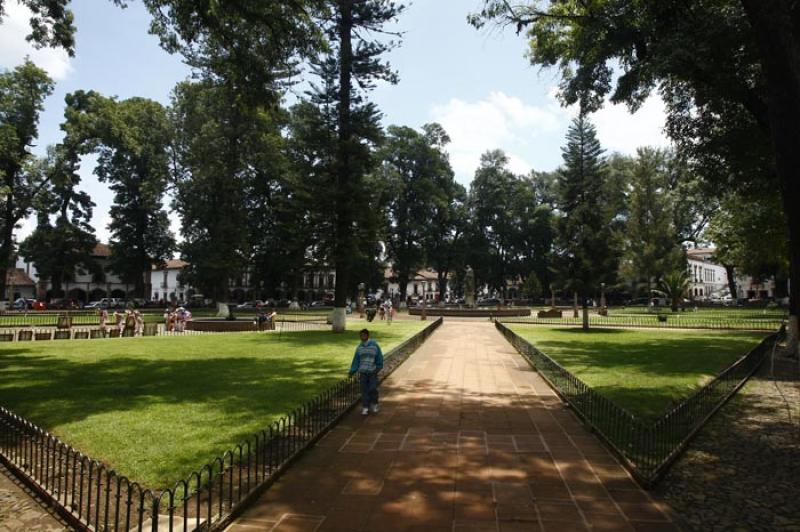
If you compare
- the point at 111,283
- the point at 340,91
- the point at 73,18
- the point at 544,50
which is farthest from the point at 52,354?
the point at 111,283

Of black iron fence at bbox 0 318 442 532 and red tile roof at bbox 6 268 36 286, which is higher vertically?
red tile roof at bbox 6 268 36 286

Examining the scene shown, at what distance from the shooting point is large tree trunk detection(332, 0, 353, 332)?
24859mm

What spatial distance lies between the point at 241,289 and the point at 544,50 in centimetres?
7251

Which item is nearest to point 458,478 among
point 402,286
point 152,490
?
point 152,490

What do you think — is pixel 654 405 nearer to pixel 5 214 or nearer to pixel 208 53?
pixel 208 53

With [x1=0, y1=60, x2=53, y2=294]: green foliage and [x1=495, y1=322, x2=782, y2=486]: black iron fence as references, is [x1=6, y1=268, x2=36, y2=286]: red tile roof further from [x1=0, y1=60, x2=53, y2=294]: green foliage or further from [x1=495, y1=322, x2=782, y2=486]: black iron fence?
[x1=495, y1=322, x2=782, y2=486]: black iron fence

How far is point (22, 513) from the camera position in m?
5.17

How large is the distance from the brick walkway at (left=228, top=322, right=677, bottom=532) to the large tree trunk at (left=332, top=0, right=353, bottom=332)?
15.8 meters

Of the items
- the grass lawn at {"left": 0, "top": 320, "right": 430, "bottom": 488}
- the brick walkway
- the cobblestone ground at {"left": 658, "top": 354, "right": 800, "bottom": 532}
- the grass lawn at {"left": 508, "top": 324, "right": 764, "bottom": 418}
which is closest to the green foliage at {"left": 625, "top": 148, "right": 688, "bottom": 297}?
the grass lawn at {"left": 508, "top": 324, "right": 764, "bottom": 418}

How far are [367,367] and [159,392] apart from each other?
4701mm

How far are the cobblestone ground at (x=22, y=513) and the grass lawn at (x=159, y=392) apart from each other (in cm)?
88

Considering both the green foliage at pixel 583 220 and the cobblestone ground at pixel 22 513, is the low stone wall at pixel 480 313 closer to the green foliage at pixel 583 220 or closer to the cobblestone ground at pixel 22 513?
the green foliage at pixel 583 220

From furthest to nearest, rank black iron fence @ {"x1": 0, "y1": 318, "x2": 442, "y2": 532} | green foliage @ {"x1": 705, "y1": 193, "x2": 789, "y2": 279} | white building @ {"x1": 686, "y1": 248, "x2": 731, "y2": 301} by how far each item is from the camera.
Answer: white building @ {"x1": 686, "y1": 248, "x2": 731, "y2": 301}
green foliage @ {"x1": 705, "y1": 193, "x2": 789, "y2": 279}
black iron fence @ {"x1": 0, "y1": 318, "x2": 442, "y2": 532}

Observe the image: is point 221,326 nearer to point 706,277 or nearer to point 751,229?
point 751,229
